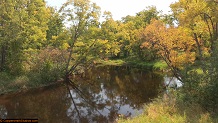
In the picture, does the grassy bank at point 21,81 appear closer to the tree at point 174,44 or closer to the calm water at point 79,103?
the calm water at point 79,103

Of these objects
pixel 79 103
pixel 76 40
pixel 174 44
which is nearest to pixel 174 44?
pixel 174 44

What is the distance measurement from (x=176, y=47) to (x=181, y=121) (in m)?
18.6

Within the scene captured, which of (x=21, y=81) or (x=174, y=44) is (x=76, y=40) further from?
(x=174, y=44)

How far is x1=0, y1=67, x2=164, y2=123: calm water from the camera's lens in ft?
61.6

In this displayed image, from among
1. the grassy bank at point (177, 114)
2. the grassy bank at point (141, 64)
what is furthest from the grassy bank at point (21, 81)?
the grassy bank at point (141, 64)

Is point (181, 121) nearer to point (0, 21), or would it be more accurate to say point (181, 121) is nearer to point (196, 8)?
point (196, 8)

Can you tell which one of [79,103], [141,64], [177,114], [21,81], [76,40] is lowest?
[79,103]

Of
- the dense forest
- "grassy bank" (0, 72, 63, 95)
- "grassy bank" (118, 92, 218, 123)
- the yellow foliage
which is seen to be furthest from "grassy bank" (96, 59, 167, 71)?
"grassy bank" (118, 92, 218, 123)

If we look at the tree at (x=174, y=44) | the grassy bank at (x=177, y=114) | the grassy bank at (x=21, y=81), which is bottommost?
the grassy bank at (x=177, y=114)

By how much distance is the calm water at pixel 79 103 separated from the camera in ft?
61.6

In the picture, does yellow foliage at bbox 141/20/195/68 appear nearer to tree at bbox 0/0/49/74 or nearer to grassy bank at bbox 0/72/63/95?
grassy bank at bbox 0/72/63/95

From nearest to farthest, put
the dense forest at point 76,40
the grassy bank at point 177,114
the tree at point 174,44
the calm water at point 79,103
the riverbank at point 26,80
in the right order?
the grassy bank at point 177,114
the calm water at point 79,103
the dense forest at point 76,40
the tree at point 174,44
the riverbank at point 26,80

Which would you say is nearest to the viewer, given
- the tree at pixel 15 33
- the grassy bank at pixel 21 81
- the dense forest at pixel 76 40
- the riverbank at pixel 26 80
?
the dense forest at pixel 76 40

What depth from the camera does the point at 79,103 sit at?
23.1 metres
